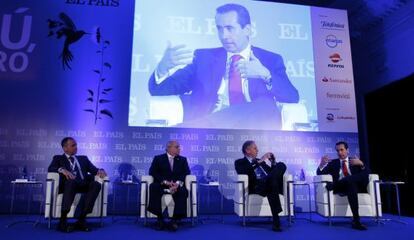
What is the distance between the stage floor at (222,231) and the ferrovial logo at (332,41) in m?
3.22

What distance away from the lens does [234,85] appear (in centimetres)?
595

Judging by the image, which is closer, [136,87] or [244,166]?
[244,166]

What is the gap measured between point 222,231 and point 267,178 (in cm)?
85

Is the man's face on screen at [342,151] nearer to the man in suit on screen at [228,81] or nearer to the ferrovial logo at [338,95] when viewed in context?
the man in suit on screen at [228,81]

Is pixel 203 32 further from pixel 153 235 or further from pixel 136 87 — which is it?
pixel 153 235

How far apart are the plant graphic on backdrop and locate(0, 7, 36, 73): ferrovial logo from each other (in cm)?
106

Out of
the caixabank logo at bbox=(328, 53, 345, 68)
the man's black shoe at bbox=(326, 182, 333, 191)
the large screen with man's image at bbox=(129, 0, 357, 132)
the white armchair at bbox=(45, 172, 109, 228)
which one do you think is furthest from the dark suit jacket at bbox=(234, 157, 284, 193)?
the caixabank logo at bbox=(328, 53, 345, 68)

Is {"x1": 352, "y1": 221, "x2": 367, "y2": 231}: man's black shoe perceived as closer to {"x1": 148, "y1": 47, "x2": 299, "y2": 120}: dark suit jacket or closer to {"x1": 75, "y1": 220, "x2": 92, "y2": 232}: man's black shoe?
{"x1": 148, "y1": 47, "x2": 299, "y2": 120}: dark suit jacket

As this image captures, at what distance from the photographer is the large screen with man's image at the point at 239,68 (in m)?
5.80

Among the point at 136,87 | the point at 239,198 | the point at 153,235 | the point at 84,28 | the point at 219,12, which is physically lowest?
the point at 153,235

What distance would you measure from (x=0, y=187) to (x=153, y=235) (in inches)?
121

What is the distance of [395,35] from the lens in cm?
637

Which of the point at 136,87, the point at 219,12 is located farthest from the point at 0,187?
the point at 219,12

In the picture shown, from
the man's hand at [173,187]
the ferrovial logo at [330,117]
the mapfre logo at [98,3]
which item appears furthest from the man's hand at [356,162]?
the mapfre logo at [98,3]
